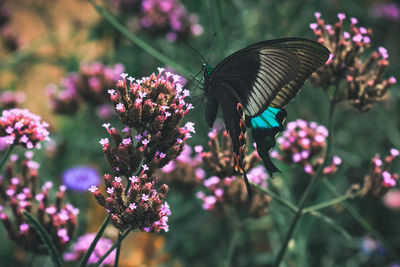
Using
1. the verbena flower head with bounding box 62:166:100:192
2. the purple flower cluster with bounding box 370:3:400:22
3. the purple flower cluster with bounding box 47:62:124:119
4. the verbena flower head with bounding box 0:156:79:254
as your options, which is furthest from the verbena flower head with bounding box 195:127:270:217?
the purple flower cluster with bounding box 370:3:400:22

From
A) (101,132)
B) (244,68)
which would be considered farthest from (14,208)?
(101,132)

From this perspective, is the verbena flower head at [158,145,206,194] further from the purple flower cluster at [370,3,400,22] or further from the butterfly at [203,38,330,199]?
the purple flower cluster at [370,3,400,22]

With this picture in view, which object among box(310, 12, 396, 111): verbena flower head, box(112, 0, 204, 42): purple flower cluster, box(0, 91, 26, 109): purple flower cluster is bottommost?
box(310, 12, 396, 111): verbena flower head

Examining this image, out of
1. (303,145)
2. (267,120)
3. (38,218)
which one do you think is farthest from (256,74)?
(38,218)

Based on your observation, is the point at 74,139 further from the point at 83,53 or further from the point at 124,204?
the point at 124,204

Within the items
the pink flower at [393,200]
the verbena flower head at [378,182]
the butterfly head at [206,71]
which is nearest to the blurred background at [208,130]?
the pink flower at [393,200]

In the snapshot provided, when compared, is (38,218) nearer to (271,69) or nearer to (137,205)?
(137,205)
